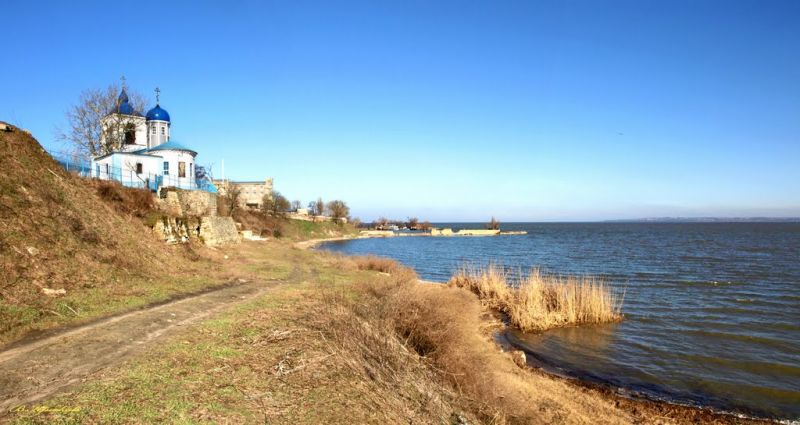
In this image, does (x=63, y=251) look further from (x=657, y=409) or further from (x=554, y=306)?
(x=554, y=306)

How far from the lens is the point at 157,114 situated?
37750mm

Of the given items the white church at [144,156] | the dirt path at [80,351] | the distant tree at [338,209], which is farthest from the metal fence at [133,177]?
the distant tree at [338,209]

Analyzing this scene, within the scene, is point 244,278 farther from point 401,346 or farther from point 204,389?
point 204,389

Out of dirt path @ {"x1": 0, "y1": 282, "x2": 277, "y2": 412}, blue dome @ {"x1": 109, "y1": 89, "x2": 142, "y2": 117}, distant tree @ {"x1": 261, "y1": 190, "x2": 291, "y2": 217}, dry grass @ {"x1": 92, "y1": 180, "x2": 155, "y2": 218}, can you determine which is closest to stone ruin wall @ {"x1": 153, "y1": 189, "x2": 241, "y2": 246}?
dry grass @ {"x1": 92, "y1": 180, "x2": 155, "y2": 218}

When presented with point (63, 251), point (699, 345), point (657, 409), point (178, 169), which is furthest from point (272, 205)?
point (657, 409)

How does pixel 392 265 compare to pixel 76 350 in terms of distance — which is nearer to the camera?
pixel 76 350

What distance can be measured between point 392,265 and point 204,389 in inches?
827

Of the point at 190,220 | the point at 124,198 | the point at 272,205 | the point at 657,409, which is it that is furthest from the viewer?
the point at 272,205

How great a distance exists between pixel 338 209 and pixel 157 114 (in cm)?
7034

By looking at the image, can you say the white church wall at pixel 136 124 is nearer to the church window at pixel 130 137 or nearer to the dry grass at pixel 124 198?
the church window at pixel 130 137

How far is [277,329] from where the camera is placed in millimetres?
9625

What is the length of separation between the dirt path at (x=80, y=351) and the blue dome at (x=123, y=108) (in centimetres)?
3298

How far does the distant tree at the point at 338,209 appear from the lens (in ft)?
348

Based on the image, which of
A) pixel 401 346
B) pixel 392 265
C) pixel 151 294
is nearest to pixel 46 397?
pixel 401 346
